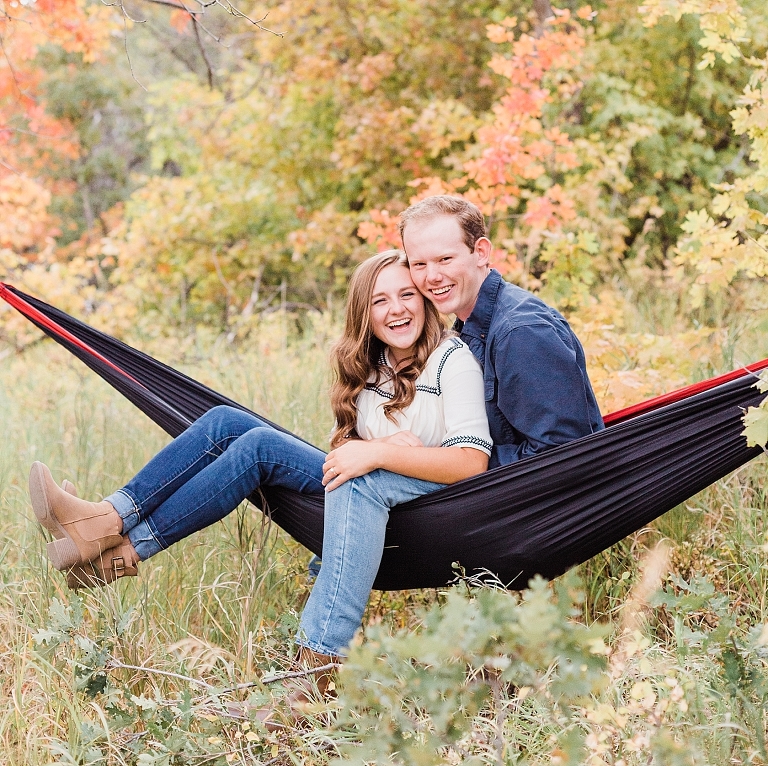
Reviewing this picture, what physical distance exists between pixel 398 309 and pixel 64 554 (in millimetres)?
920

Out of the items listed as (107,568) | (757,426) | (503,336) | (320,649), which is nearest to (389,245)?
(503,336)

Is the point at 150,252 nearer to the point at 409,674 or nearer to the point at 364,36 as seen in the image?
the point at 364,36

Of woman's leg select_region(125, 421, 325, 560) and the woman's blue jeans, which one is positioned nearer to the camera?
the woman's blue jeans

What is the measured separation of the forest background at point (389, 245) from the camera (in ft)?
4.89

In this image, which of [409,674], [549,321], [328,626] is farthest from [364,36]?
[409,674]

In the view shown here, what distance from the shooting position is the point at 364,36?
551 cm

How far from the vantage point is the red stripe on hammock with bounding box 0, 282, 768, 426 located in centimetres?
200

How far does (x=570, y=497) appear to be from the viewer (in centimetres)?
185

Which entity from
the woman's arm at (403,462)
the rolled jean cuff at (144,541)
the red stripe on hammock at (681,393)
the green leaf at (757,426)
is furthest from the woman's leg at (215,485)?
the green leaf at (757,426)

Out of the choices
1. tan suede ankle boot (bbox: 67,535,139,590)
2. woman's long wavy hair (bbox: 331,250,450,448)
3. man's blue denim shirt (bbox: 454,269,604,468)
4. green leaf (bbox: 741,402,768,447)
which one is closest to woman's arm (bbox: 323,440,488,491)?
man's blue denim shirt (bbox: 454,269,604,468)

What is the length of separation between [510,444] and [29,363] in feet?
15.6

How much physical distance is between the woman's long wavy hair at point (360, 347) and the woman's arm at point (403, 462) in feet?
0.78

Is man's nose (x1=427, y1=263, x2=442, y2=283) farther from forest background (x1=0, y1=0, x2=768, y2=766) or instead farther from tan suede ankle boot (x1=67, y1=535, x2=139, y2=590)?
tan suede ankle boot (x1=67, y1=535, x2=139, y2=590)

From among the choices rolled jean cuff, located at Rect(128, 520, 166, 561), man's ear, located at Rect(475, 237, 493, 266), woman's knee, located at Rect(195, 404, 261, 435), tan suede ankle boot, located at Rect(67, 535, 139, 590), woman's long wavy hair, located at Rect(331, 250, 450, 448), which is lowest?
tan suede ankle boot, located at Rect(67, 535, 139, 590)
